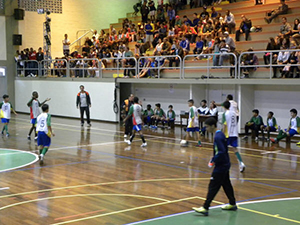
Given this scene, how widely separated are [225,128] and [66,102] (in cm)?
1798

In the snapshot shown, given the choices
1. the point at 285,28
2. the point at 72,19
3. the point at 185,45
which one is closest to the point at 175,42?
the point at 185,45

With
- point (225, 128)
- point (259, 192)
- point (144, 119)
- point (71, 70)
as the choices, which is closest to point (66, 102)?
point (71, 70)

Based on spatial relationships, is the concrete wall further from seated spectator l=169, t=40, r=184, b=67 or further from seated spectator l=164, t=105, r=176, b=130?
seated spectator l=164, t=105, r=176, b=130

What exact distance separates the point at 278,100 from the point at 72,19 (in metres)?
21.3

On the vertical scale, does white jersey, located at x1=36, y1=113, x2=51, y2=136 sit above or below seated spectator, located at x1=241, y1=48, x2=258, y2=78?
below

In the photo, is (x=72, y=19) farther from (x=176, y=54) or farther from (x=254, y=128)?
(x=254, y=128)

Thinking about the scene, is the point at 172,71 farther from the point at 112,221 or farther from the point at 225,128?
the point at 112,221

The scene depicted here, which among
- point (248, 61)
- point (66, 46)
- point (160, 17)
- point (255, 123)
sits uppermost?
point (160, 17)

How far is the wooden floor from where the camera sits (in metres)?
8.90

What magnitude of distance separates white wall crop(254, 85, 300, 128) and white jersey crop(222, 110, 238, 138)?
24.4 feet

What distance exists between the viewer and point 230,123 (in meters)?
12.6

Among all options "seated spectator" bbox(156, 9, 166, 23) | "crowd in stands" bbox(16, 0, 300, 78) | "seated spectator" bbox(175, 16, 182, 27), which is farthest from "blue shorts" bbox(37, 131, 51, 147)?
"seated spectator" bbox(156, 9, 166, 23)

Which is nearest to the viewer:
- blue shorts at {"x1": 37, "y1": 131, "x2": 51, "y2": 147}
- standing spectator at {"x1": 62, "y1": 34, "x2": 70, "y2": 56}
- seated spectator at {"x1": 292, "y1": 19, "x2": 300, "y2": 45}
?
blue shorts at {"x1": 37, "y1": 131, "x2": 51, "y2": 147}

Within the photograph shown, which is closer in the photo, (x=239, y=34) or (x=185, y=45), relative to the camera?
(x=239, y=34)
